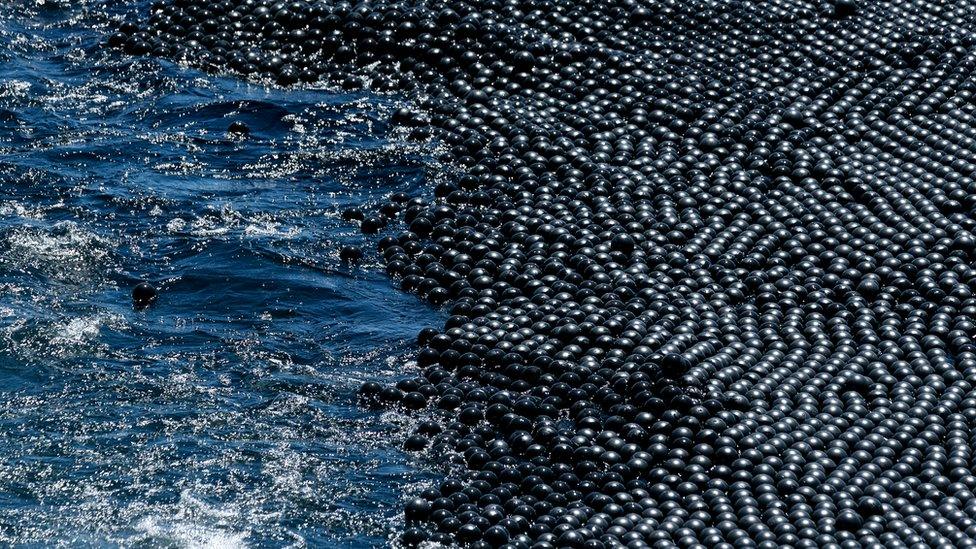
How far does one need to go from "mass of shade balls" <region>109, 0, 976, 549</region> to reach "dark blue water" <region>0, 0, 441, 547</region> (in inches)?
32.6

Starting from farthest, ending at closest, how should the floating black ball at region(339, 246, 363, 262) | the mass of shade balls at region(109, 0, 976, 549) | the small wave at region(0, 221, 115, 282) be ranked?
1. the floating black ball at region(339, 246, 363, 262)
2. the small wave at region(0, 221, 115, 282)
3. the mass of shade balls at region(109, 0, 976, 549)

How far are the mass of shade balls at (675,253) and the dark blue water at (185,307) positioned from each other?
2.72 ft

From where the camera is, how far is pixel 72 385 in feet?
69.7

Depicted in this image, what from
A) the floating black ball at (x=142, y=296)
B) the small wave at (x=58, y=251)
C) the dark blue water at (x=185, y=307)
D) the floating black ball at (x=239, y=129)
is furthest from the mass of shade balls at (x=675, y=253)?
the small wave at (x=58, y=251)

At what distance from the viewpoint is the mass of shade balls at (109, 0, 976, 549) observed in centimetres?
1873

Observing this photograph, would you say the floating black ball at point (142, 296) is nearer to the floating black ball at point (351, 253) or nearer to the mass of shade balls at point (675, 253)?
the floating black ball at point (351, 253)

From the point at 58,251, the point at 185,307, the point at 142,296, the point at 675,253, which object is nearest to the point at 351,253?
the point at 185,307

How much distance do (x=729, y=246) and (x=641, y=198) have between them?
2.08 m

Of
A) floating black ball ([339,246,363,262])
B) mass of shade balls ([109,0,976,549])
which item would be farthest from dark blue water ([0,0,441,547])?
mass of shade balls ([109,0,976,549])

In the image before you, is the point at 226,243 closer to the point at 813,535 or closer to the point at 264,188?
the point at 264,188

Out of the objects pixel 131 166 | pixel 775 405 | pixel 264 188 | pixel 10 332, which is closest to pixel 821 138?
pixel 775 405

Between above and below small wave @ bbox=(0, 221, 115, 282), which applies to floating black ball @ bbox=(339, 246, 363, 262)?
above

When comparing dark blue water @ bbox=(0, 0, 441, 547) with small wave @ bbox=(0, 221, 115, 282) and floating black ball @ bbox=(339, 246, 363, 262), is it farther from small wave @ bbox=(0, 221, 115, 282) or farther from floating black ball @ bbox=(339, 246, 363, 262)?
floating black ball @ bbox=(339, 246, 363, 262)

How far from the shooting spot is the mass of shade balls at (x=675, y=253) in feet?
61.5
